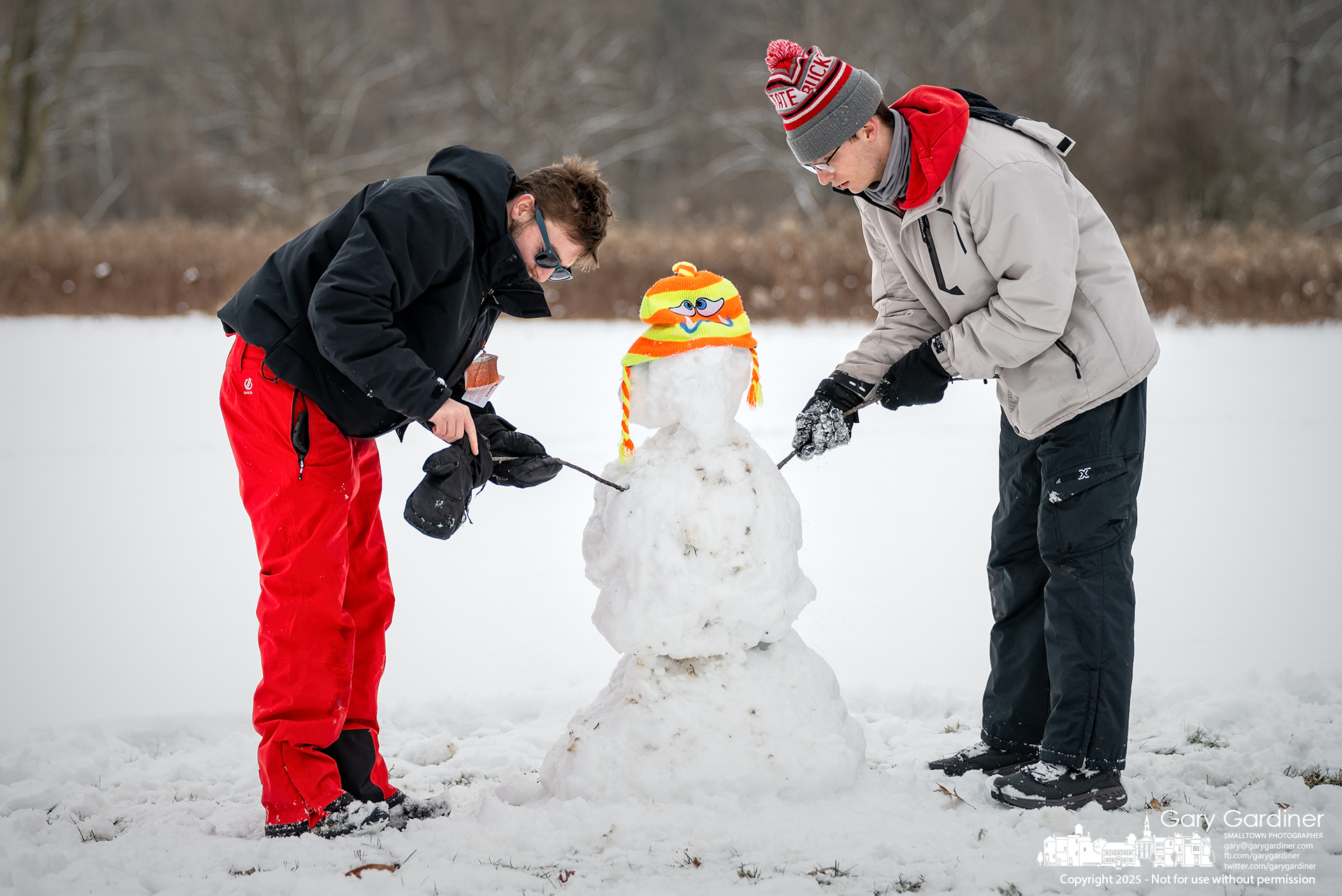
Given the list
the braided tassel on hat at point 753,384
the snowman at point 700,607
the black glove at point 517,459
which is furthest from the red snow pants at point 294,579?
the braided tassel on hat at point 753,384

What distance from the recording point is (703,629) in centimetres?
252

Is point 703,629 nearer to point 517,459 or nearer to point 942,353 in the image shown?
point 517,459

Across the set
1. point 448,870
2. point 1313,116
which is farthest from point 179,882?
point 1313,116

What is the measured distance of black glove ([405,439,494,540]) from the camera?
2.40 m

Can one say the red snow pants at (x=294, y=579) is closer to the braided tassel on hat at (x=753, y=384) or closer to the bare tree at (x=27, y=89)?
the braided tassel on hat at (x=753, y=384)

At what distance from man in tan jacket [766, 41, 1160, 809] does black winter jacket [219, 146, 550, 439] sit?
2.58ft

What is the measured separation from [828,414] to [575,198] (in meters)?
0.86

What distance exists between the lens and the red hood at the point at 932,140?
2422 millimetres

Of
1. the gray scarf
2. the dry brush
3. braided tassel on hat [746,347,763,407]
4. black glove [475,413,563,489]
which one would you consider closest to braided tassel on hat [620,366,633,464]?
black glove [475,413,563,489]

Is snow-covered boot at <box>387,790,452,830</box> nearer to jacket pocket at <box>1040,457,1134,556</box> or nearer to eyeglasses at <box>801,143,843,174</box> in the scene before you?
jacket pocket at <box>1040,457,1134,556</box>

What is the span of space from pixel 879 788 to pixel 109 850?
176cm

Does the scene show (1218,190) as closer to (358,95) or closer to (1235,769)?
(1235,769)

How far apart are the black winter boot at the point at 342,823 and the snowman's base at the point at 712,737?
0.41m

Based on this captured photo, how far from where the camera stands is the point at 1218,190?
15.7 m
